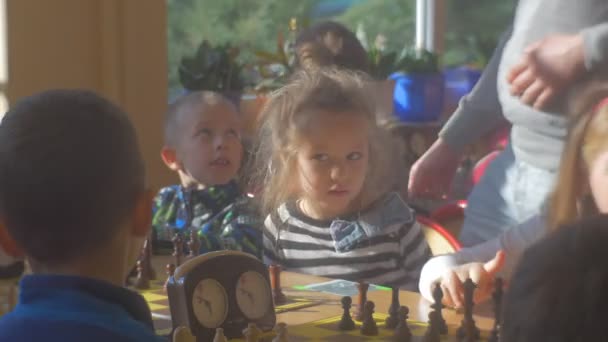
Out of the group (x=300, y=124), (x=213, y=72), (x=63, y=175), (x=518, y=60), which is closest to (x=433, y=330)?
(x=63, y=175)

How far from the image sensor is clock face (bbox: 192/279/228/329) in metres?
1.09

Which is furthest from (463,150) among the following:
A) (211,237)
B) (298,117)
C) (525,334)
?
(525,334)

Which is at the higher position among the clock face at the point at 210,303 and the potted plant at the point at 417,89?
the potted plant at the point at 417,89

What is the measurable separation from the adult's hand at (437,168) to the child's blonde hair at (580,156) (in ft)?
1.12

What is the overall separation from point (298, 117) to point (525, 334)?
4.31ft

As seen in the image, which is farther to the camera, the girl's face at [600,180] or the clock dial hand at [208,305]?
the girl's face at [600,180]

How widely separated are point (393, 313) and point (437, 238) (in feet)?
2.02

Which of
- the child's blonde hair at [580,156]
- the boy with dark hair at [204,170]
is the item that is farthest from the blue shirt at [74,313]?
the boy with dark hair at [204,170]

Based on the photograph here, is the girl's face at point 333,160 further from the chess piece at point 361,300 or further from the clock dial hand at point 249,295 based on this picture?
the clock dial hand at point 249,295

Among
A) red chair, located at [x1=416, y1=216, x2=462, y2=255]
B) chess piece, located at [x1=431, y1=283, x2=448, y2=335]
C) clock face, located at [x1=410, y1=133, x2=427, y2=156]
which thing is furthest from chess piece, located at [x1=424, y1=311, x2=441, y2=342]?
clock face, located at [x1=410, y1=133, x2=427, y2=156]

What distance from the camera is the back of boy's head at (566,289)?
1.63 ft

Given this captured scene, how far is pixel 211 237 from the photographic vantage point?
182 centimetres

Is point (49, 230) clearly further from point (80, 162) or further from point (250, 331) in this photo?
point (250, 331)

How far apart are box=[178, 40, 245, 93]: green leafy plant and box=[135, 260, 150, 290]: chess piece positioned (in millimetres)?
1240
